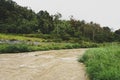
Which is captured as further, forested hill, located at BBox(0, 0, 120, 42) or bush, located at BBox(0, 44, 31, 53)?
forested hill, located at BBox(0, 0, 120, 42)

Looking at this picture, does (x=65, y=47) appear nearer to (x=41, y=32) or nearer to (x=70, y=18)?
(x=41, y=32)

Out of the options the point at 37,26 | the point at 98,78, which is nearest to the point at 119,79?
the point at 98,78

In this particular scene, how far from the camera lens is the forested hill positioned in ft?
186

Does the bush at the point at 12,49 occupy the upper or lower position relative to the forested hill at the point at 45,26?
lower

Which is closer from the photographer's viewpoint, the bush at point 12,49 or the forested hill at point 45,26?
the bush at point 12,49

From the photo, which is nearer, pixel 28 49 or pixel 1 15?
pixel 28 49

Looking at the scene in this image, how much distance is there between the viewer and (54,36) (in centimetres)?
5603

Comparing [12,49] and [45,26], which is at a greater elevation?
[45,26]

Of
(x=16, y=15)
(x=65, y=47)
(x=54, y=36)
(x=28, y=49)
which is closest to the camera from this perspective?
(x=28, y=49)

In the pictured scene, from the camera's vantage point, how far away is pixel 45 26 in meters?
59.3

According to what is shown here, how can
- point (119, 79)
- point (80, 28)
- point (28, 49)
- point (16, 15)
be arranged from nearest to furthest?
point (119, 79), point (28, 49), point (16, 15), point (80, 28)

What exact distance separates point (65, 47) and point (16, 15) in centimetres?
3030

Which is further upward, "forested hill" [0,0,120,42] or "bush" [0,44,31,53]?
"forested hill" [0,0,120,42]

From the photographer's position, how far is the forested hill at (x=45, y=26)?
56625 millimetres
